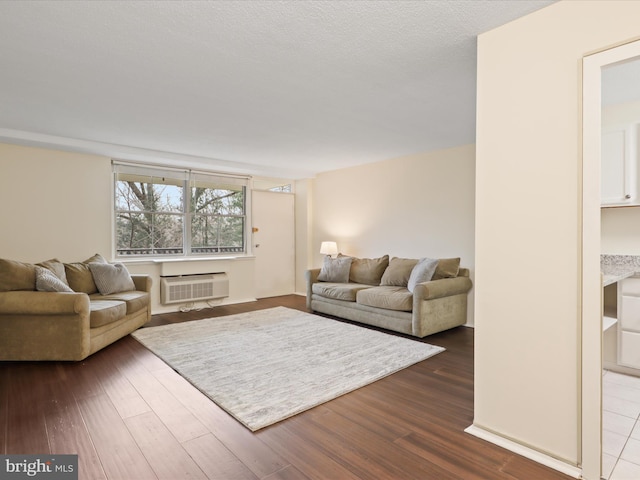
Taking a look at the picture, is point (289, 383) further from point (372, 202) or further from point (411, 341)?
point (372, 202)

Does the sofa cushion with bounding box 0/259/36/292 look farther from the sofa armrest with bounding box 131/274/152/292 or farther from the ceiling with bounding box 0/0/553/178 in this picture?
the ceiling with bounding box 0/0/553/178

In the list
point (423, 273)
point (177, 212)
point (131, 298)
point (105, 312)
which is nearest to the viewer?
point (105, 312)

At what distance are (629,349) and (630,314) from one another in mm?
308

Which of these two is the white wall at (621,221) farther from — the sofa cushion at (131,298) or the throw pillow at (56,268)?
the throw pillow at (56,268)

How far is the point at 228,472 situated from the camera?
1.71 metres

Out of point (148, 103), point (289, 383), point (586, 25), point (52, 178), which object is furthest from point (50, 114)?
point (586, 25)

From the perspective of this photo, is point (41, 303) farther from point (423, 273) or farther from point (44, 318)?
point (423, 273)

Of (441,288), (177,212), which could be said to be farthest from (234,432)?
(177,212)

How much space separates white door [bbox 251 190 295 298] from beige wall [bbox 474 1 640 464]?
5020mm

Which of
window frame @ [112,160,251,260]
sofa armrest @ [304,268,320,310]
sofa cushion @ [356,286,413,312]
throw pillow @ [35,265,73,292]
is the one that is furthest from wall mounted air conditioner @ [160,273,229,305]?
sofa cushion @ [356,286,413,312]

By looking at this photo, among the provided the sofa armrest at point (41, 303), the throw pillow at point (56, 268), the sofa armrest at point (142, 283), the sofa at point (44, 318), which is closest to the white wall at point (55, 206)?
the sofa armrest at point (142, 283)

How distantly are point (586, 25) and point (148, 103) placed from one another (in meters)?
3.23

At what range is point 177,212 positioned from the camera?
5.75 meters

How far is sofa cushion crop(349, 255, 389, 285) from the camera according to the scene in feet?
17.1
